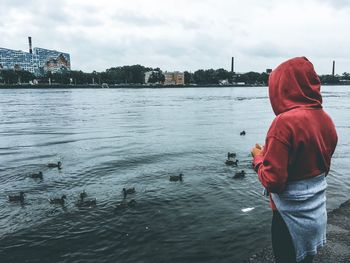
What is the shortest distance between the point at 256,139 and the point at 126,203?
1494 cm

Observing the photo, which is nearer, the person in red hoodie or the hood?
the person in red hoodie

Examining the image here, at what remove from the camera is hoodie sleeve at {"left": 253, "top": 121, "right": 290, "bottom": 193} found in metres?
2.78

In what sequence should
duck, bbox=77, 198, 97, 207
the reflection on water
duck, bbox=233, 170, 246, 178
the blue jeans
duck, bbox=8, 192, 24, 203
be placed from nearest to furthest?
1. the blue jeans
2. the reflection on water
3. duck, bbox=77, 198, 97, 207
4. duck, bbox=8, 192, 24, 203
5. duck, bbox=233, 170, 246, 178

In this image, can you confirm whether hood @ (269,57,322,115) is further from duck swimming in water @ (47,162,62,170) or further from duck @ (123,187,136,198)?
duck swimming in water @ (47,162,62,170)

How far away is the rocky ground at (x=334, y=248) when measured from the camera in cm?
545

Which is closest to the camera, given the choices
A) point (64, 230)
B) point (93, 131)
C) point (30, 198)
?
point (64, 230)

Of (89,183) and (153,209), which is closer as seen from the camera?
(153,209)

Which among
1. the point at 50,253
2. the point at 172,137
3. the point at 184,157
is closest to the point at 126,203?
the point at 50,253

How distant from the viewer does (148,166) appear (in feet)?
51.3

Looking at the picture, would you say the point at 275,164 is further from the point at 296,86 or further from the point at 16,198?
the point at 16,198

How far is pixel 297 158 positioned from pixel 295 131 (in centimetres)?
26

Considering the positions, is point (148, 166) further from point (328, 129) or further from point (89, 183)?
point (328, 129)

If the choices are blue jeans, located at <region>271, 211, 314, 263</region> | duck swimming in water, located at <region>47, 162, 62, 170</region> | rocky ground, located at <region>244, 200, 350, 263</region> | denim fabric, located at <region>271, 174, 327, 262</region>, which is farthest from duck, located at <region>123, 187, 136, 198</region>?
denim fabric, located at <region>271, 174, 327, 262</region>

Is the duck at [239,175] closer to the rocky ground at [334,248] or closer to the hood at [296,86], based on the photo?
the rocky ground at [334,248]
